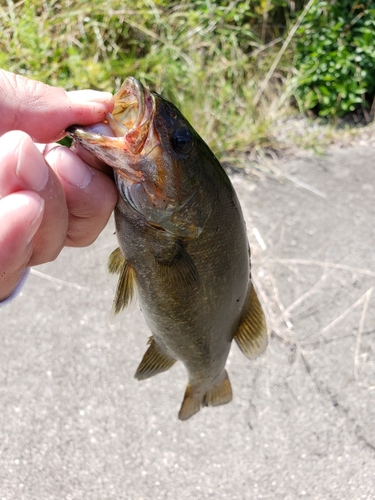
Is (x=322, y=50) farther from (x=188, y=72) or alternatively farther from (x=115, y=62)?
(x=115, y=62)

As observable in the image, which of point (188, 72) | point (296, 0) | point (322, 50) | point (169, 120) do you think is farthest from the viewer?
point (296, 0)

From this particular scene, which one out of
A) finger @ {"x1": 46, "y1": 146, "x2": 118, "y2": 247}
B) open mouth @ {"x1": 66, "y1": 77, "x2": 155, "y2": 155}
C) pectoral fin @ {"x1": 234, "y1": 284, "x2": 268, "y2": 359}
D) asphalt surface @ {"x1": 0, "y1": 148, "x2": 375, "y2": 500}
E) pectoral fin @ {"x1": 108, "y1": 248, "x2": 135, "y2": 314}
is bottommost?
asphalt surface @ {"x1": 0, "y1": 148, "x2": 375, "y2": 500}

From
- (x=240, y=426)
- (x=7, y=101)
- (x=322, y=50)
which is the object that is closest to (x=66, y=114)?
(x=7, y=101)

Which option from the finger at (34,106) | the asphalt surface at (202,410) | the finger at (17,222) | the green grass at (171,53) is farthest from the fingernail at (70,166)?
the green grass at (171,53)

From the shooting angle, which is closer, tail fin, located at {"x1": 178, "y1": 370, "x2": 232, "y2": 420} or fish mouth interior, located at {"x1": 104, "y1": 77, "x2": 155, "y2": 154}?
fish mouth interior, located at {"x1": 104, "y1": 77, "x2": 155, "y2": 154}

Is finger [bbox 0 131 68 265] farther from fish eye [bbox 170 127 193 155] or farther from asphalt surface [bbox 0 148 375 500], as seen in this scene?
asphalt surface [bbox 0 148 375 500]

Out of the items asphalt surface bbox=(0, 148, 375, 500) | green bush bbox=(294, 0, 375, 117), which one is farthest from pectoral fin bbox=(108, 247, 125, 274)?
green bush bbox=(294, 0, 375, 117)

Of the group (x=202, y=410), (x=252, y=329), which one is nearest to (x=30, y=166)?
(x=252, y=329)

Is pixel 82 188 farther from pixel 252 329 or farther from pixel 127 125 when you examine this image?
pixel 252 329

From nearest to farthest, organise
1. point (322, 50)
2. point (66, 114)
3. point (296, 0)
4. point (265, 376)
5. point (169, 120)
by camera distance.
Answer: point (169, 120) → point (66, 114) → point (265, 376) → point (322, 50) → point (296, 0)
